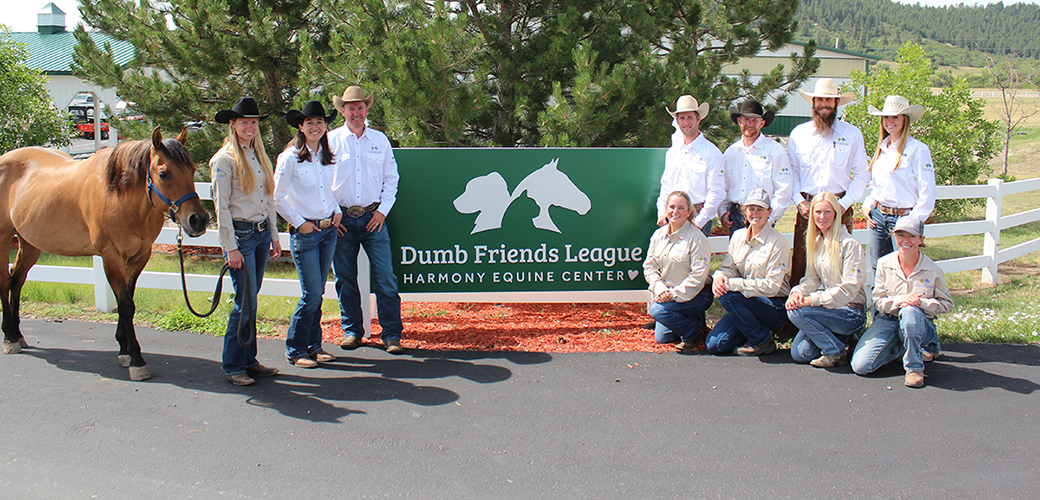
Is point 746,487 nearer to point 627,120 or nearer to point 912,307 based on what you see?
point 912,307

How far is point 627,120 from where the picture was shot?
7.56 m

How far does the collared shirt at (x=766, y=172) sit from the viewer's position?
17.9ft

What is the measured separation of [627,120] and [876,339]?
3658 mm

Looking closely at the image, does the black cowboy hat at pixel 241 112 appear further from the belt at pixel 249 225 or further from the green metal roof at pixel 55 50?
the green metal roof at pixel 55 50

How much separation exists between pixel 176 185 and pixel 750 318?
13.4 ft

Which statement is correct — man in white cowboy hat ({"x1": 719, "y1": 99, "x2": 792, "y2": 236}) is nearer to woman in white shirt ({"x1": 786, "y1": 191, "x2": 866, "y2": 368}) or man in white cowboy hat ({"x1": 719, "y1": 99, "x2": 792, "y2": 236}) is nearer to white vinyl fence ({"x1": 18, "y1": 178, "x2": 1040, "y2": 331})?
woman in white shirt ({"x1": 786, "y1": 191, "x2": 866, "y2": 368})

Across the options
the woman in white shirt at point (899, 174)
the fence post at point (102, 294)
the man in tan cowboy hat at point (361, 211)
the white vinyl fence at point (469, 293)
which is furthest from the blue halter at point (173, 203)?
the woman in white shirt at point (899, 174)

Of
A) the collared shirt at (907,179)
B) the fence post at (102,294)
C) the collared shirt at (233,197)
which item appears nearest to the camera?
the collared shirt at (233,197)

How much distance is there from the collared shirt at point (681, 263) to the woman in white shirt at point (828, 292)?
A: 68 cm

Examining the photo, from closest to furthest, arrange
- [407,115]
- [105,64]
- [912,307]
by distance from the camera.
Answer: [912,307] < [407,115] < [105,64]

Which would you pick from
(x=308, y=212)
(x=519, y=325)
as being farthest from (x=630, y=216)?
(x=308, y=212)

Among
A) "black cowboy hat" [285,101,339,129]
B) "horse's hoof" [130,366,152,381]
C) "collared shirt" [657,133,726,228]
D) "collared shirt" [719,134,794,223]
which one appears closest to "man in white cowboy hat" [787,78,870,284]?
"collared shirt" [719,134,794,223]

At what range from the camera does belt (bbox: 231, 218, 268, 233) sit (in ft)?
14.8

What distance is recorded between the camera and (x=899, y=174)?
5.21 meters
